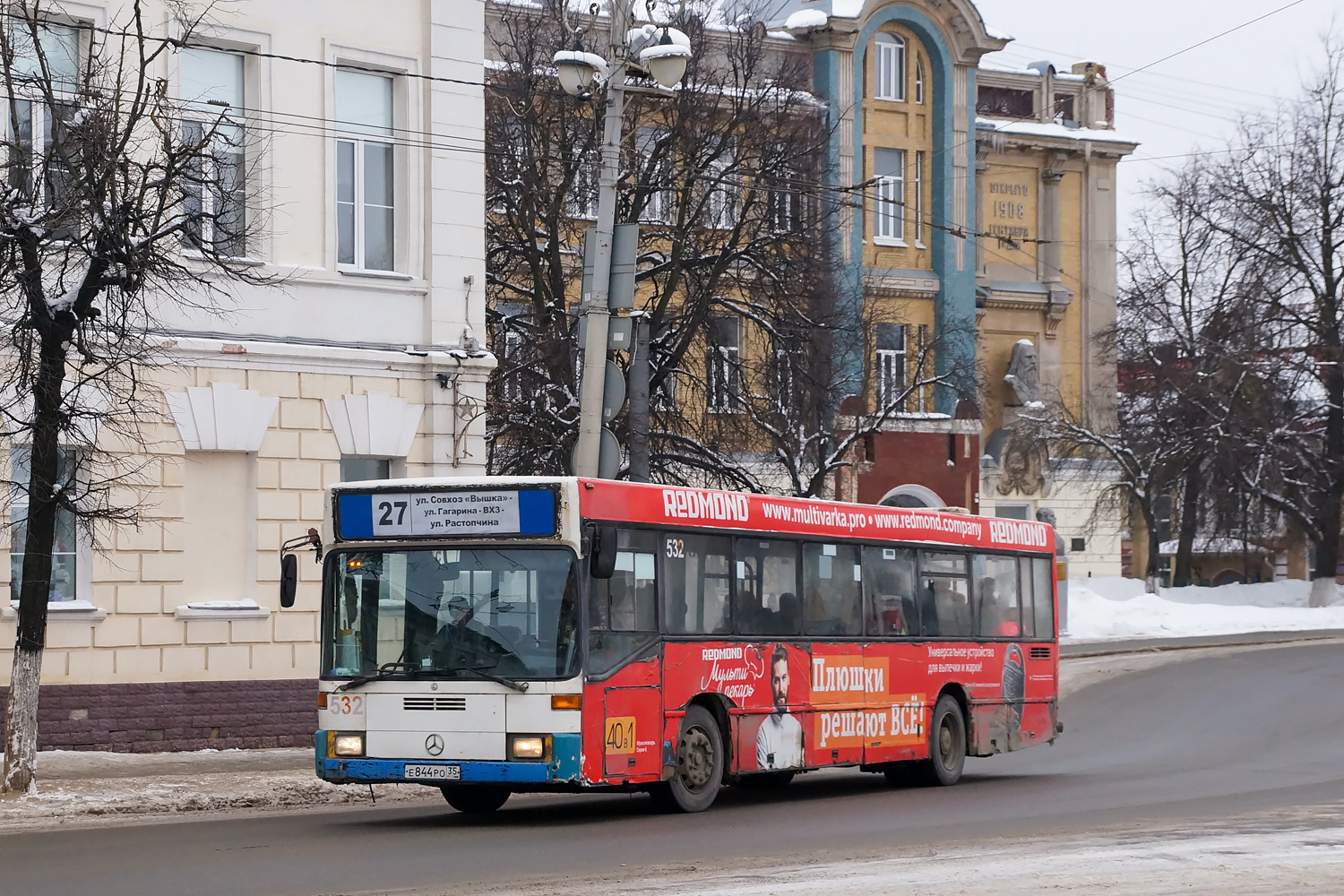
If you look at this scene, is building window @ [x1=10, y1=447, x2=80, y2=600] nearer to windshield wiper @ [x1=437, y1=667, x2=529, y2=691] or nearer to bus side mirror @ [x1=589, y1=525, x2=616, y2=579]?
windshield wiper @ [x1=437, y1=667, x2=529, y2=691]

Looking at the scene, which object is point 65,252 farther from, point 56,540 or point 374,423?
point 374,423

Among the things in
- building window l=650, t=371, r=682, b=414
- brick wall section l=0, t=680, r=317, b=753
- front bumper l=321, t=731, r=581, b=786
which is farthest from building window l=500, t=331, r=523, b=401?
front bumper l=321, t=731, r=581, b=786

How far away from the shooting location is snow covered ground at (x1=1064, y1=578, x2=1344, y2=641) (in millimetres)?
43312

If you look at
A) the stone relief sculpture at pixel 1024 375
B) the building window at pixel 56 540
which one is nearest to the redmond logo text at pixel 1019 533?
the building window at pixel 56 540

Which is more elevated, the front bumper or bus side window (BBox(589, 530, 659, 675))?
bus side window (BBox(589, 530, 659, 675))

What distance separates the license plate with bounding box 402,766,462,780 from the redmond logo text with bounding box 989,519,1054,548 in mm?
7801

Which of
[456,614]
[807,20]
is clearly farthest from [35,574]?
[807,20]

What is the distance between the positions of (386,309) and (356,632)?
870 centimetres

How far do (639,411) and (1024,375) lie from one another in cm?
3225

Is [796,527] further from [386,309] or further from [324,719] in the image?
[386,309]

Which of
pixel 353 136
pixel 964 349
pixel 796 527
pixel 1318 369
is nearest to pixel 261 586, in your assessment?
pixel 353 136

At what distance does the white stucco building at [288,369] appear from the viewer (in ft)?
69.2

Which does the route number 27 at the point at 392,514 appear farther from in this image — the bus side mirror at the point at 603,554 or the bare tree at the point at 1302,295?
the bare tree at the point at 1302,295

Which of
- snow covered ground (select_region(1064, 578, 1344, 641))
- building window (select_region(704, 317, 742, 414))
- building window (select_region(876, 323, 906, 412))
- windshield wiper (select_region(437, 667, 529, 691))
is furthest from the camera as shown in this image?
building window (select_region(876, 323, 906, 412))
